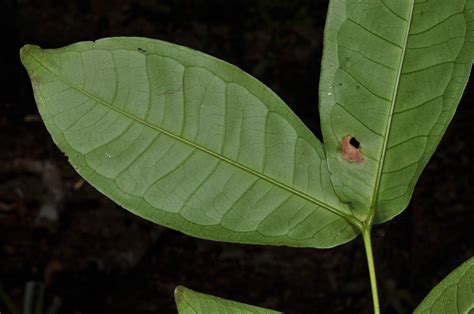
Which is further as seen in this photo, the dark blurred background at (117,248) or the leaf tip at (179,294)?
the dark blurred background at (117,248)

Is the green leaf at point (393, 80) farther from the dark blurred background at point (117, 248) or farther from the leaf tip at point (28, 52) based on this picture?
the dark blurred background at point (117, 248)

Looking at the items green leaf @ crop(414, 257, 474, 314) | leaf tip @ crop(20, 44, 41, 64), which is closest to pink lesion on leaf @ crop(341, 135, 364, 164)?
green leaf @ crop(414, 257, 474, 314)

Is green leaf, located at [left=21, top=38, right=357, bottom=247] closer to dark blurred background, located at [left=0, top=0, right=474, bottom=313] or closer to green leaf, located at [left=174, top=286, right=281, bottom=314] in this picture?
green leaf, located at [left=174, top=286, right=281, bottom=314]

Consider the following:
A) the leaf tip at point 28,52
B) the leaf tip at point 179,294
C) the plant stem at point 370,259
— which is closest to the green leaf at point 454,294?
the plant stem at point 370,259

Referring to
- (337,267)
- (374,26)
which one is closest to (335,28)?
(374,26)

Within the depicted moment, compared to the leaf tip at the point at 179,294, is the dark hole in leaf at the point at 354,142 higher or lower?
higher

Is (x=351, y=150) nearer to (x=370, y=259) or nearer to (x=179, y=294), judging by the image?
(x=370, y=259)

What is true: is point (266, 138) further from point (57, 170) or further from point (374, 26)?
point (57, 170)

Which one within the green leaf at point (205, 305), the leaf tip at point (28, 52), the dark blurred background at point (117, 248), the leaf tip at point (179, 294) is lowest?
the dark blurred background at point (117, 248)
